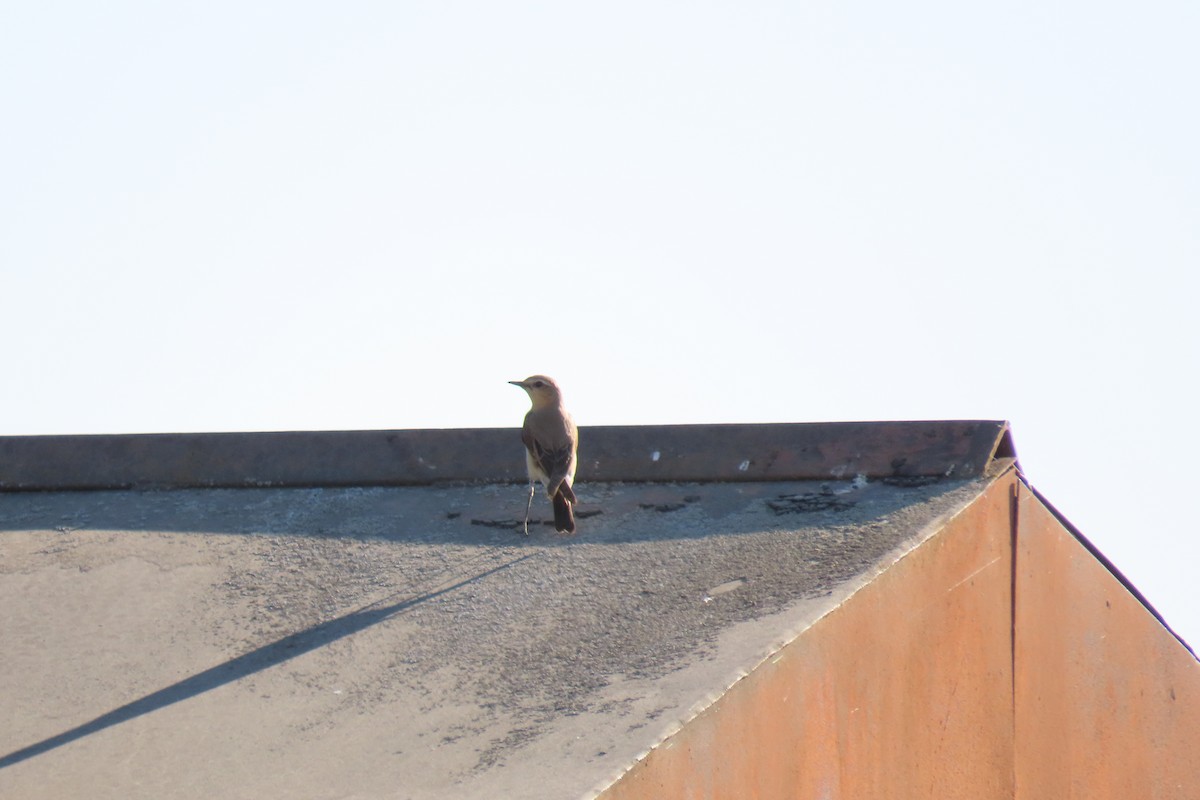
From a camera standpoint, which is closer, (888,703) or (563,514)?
(888,703)

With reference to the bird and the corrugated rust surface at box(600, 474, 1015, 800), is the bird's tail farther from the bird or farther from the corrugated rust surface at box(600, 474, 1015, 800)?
the corrugated rust surface at box(600, 474, 1015, 800)

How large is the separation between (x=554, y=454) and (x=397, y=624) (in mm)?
1267

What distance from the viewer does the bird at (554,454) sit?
6129mm

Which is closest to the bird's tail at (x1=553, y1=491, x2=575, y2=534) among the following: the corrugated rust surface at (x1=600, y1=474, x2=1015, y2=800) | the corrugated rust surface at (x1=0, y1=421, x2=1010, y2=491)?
the corrugated rust surface at (x1=0, y1=421, x2=1010, y2=491)

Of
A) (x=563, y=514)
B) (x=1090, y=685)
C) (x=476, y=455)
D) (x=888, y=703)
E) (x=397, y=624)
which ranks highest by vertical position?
(x=476, y=455)

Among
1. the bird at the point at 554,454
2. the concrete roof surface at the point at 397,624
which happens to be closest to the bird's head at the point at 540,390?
the bird at the point at 554,454

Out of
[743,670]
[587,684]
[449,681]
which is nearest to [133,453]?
[449,681]

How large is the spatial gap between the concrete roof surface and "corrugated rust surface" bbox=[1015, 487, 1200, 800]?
0.52 meters

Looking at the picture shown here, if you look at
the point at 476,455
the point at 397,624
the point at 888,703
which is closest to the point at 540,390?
the point at 476,455

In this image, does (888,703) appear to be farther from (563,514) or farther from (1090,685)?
(563,514)

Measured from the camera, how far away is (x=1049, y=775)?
5.84 metres

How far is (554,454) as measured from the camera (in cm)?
638

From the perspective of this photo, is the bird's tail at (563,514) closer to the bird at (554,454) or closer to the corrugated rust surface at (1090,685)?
the bird at (554,454)

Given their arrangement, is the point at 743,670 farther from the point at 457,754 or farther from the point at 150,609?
the point at 150,609
